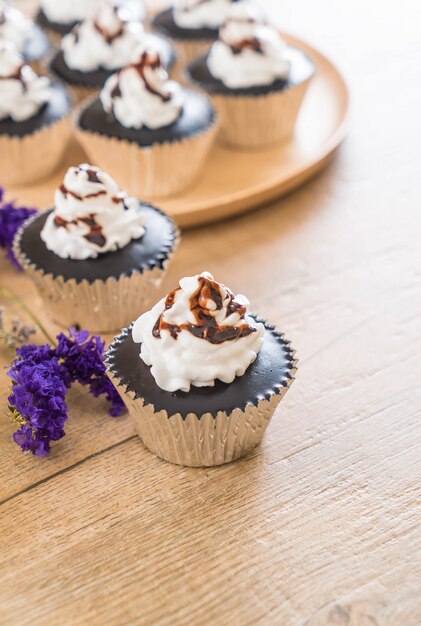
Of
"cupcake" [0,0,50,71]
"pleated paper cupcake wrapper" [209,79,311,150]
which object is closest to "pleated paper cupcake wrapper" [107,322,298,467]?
"pleated paper cupcake wrapper" [209,79,311,150]

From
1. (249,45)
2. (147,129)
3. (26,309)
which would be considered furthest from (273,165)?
(26,309)

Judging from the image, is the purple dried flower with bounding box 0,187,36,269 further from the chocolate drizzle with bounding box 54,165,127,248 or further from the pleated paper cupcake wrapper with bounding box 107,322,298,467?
the pleated paper cupcake wrapper with bounding box 107,322,298,467

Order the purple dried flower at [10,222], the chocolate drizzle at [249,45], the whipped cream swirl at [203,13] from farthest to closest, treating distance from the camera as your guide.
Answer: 1. the whipped cream swirl at [203,13]
2. the chocolate drizzle at [249,45]
3. the purple dried flower at [10,222]

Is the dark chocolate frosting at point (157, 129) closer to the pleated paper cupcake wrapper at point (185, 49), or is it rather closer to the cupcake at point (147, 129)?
the cupcake at point (147, 129)

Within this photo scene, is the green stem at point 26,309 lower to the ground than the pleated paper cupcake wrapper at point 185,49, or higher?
lower

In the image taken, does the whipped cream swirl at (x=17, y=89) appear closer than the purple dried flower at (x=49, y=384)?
No

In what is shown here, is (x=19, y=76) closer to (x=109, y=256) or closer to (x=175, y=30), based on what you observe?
(x=109, y=256)

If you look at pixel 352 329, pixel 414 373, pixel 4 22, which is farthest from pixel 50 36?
pixel 414 373

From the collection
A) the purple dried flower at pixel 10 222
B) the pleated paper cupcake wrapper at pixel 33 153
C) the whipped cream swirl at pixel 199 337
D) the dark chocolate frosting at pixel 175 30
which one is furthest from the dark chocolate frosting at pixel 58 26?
the whipped cream swirl at pixel 199 337
